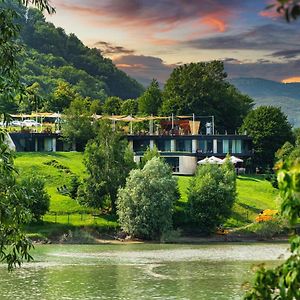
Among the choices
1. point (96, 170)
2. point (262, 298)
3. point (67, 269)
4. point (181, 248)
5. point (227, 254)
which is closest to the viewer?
point (262, 298)

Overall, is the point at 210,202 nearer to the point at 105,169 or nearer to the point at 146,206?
the point at 146,206

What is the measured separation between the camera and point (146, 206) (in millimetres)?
76375

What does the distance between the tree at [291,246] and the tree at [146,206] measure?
68393 mm

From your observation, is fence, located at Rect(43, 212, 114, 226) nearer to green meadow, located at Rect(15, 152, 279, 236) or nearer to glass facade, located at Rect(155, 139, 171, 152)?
green meadow, located at Rect(15, 152, 279, 236)

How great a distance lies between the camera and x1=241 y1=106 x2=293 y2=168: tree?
119 m

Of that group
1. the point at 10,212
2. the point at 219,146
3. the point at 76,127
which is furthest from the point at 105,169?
the point at 10,212

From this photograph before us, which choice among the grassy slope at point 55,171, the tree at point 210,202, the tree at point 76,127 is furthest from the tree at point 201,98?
the tree at point 210,202

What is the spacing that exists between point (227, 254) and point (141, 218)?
16.0 m

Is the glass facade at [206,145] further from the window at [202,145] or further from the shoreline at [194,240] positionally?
the shoreline at [194,240]

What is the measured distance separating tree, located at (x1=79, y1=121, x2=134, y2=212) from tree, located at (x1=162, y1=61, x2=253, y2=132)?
5585 centimetres

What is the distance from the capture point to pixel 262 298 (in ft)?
26.7

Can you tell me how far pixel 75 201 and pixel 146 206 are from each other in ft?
48.9

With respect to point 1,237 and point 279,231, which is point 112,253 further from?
point 1,237

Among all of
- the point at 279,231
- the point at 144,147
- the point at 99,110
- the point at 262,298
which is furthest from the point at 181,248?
the point at 99,110
